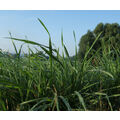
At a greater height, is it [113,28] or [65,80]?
[113,28]

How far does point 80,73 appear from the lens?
1050 millimetres

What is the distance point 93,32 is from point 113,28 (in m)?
2.58

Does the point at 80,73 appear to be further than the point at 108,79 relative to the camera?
No

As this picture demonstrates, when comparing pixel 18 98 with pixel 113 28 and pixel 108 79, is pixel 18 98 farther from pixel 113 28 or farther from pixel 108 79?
pixel 113 28

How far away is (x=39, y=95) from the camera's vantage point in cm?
97

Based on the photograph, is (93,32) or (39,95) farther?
(93,32)
